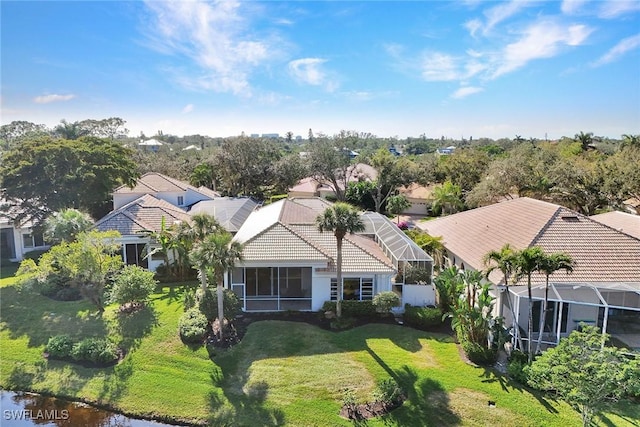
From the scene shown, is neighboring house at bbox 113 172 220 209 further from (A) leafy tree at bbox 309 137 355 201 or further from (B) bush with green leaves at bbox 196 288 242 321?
(B) bush with green leaves at bbox 196 288 242 321

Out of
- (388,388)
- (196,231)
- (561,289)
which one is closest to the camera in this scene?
(388,388)

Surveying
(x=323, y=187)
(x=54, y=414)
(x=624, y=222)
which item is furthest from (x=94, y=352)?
(x=323, y=187)

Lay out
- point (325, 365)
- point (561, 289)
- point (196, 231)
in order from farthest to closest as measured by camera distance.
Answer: point (196, 231) < point (561, 289) < point (325, 365)

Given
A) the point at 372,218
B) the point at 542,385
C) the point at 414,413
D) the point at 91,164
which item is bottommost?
the point at 414,413

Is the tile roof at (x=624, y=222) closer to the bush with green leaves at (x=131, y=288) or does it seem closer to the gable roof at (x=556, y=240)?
the gable roof at (x=556, y=240)

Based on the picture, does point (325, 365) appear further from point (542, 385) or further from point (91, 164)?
point (91, 164)

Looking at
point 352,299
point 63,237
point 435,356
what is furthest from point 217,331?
point 63,237

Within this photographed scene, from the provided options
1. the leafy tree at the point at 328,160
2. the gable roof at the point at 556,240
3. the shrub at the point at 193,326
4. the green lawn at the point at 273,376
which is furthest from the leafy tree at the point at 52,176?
the gable roof at the point at 556,240
